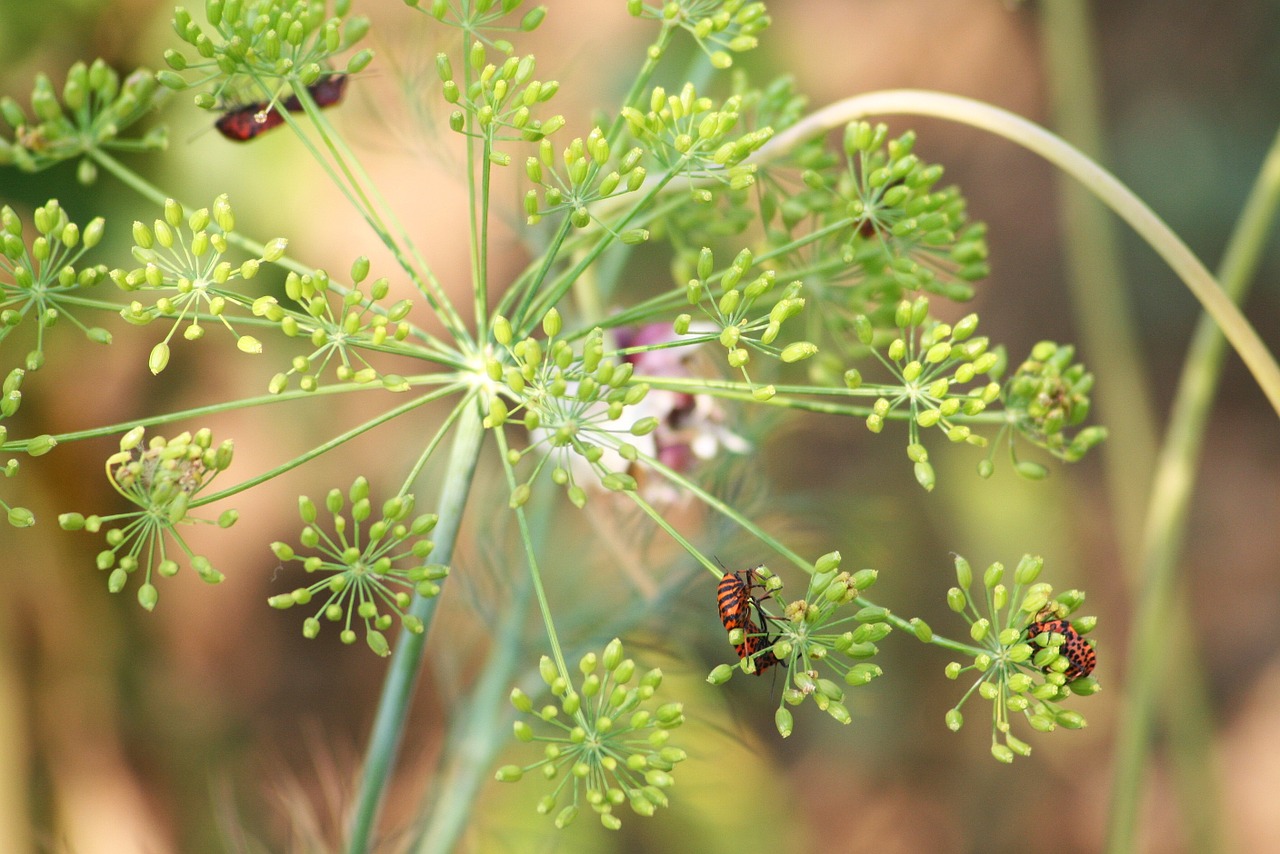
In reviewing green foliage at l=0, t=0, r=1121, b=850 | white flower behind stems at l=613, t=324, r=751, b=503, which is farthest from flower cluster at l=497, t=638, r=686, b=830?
white flower behind stems at l=613, t=324, r=751, b=503

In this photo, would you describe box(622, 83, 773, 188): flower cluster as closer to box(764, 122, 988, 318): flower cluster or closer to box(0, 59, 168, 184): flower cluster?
box(764, 122, 988, 318): flower cluster

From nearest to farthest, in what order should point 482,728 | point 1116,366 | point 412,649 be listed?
point 412,649, point 482,728, point 1116,366

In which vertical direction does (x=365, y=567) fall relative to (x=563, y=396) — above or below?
below

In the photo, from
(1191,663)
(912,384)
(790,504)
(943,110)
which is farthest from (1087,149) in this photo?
(912,384)

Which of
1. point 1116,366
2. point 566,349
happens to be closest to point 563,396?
point 566,349

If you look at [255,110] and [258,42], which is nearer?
[258,42]

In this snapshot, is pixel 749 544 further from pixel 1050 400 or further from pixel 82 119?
pixel 82 119
